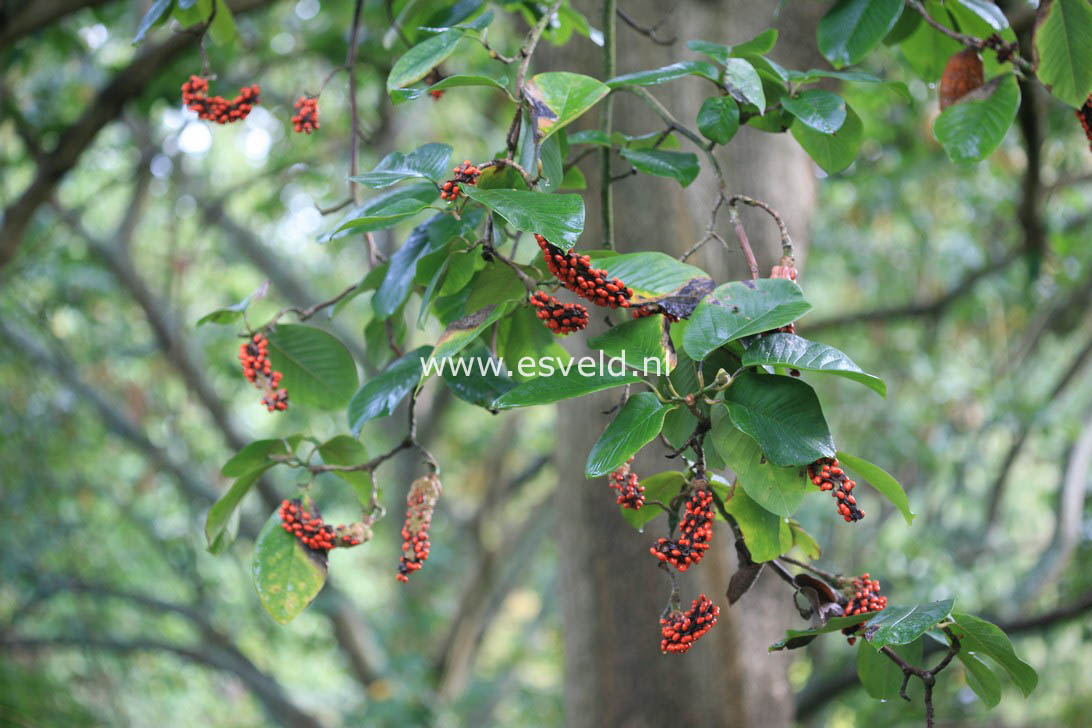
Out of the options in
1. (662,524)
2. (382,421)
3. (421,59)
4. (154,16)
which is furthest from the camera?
(382,421)

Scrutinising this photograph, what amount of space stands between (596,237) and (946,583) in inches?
77.0

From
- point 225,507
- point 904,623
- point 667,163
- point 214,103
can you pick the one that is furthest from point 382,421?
point 904,623

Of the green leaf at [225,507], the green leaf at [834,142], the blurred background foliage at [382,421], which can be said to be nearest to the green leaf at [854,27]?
the green leaf at [834,142]

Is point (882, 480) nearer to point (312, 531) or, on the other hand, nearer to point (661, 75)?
point (661, 75)

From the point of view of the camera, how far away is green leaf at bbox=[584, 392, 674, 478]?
1.95 feet

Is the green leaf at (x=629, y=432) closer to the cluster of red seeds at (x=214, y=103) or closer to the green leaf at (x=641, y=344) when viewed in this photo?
the green leaf at (x=641, y=344)

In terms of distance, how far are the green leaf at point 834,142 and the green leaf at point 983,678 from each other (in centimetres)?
41

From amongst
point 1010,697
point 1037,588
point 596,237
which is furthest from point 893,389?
point 596,237

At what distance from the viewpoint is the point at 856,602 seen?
672 mm

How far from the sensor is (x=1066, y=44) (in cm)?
79

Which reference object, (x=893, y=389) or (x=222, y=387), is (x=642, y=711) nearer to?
(x=893, y=389)

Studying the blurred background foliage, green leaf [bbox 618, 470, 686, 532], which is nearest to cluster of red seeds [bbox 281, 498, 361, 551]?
green leaf [bbox 618, 470, 686, 532]

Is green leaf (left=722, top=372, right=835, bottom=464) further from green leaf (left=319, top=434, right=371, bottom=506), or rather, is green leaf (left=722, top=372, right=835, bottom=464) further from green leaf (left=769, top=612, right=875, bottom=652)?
green leaf (left=319, top=434, right=371, bottom=506)

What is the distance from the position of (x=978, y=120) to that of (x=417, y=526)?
23.3 inches
